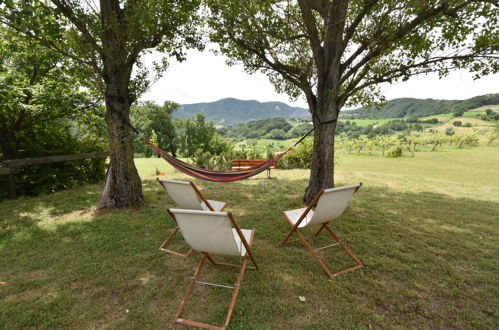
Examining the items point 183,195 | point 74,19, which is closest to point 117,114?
point 74,19

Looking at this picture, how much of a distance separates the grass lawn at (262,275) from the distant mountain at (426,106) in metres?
77.2

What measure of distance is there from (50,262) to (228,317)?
2416mm

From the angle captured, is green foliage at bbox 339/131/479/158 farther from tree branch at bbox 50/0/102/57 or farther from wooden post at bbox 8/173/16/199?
wooden post at bbox 8/173/16/199

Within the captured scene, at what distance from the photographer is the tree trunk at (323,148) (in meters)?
4.55

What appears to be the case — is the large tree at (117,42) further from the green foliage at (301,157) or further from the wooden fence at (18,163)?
the green foliage at (301,157)

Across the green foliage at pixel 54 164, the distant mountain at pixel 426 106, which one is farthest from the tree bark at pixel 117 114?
the distant mountain at pixel 426 106

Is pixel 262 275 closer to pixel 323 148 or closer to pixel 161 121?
pixel 323 148

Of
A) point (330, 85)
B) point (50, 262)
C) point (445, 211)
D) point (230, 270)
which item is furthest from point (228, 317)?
point (445, 211)

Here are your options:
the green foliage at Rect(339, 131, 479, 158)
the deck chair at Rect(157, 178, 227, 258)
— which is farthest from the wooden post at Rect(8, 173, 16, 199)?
the green foliage at Rect(339, 131, 479, 158)

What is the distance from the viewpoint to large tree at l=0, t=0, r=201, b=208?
371 cm

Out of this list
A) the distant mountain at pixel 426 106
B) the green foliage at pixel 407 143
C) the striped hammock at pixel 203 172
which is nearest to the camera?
the striped hammock at pixel 203 172

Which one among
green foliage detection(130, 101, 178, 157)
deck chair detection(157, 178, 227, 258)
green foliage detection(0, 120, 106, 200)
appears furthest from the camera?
green foliage detection(130, 101, 178, 157)

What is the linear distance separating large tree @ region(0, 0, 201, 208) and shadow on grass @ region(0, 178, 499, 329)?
33.2 inches

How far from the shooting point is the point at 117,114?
4.29 meters
